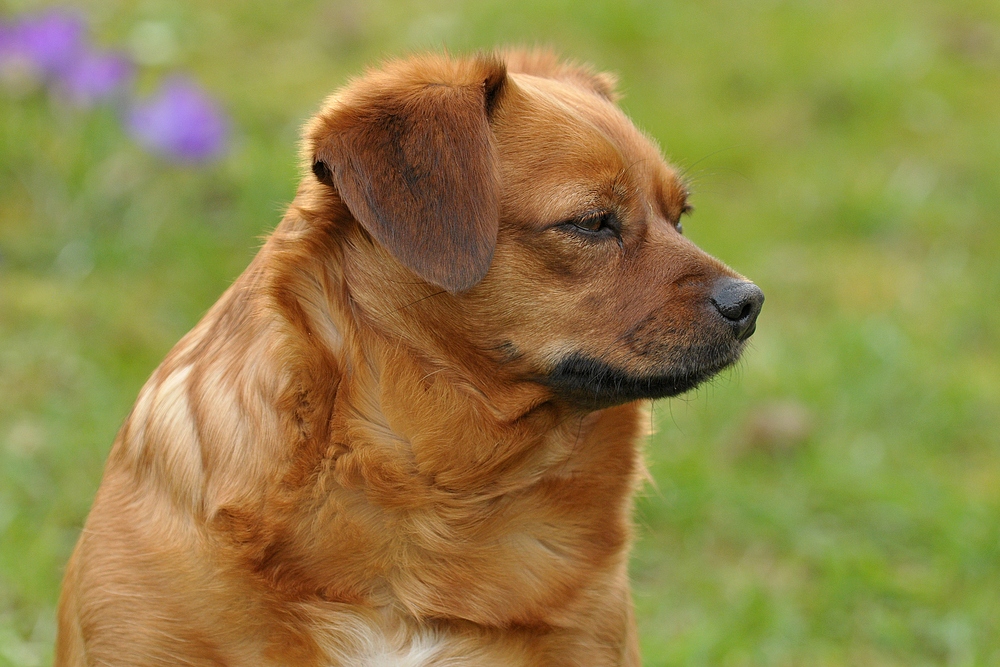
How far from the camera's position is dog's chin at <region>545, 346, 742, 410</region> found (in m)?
2.94

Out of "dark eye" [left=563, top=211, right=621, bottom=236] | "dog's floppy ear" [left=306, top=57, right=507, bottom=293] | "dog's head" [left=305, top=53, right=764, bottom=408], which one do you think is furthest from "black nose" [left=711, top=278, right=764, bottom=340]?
"dog's floppy ear" [left=306, top=57, right=507, bottom=293]

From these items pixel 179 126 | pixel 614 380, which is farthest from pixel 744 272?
pixel 614 380

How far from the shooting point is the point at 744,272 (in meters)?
6.77

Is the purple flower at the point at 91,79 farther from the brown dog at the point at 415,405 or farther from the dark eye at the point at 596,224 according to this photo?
the dark eye at the point at 596,224

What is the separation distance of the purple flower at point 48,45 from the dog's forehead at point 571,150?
368 centimetres

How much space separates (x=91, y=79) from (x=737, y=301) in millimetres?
4264

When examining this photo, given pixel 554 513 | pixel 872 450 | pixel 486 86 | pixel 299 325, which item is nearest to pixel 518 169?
pixel 486 86

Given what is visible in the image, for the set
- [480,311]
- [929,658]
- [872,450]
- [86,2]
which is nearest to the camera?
[480,311]

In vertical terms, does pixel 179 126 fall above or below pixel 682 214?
below

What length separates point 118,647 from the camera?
2803 mm

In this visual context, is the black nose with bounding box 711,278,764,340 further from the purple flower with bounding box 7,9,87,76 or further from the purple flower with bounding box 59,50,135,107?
the purple flower with bounding box 7,9,87,76

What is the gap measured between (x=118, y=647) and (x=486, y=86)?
1653 mm

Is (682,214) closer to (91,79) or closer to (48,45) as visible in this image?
(91,79)

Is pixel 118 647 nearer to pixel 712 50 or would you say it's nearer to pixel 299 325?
pixel 299 325
